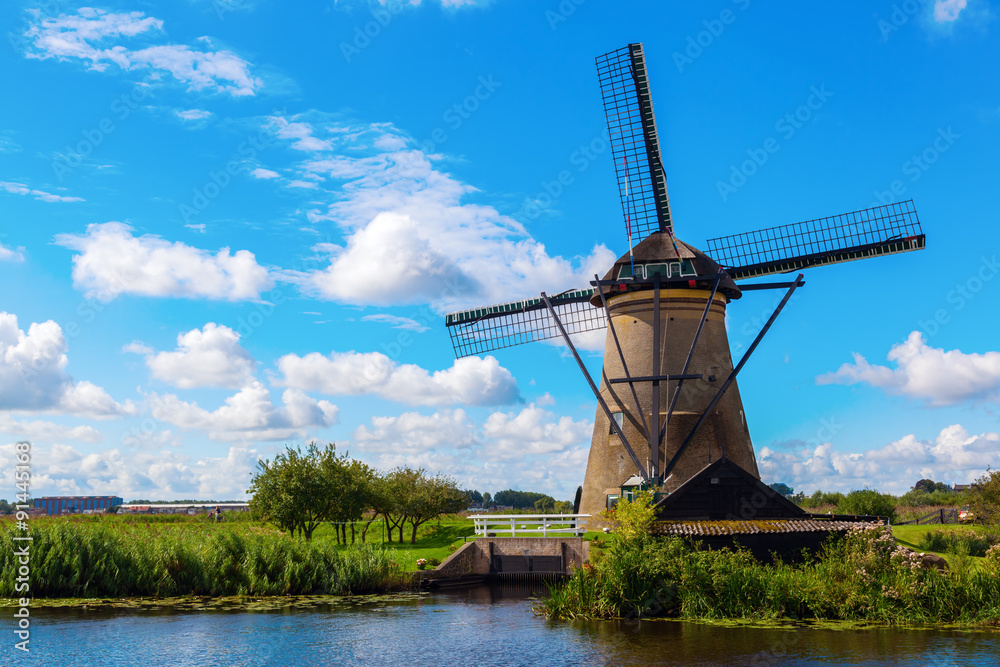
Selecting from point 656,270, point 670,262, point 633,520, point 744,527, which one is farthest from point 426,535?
point 744,527

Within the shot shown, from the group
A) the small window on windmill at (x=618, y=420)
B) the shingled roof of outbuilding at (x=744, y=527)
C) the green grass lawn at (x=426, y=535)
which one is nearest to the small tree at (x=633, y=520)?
the shingled roof of outbuilding at (x=744, y=527)

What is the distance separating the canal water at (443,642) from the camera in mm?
15453

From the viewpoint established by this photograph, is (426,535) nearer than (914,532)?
No

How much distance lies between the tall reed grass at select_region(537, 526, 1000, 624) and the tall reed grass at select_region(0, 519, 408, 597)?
717cm

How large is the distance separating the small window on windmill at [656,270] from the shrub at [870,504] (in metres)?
14.4

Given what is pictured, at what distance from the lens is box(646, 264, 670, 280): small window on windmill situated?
3284 centimetres

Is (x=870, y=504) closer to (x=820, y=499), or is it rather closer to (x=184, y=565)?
(x=820, y=499)

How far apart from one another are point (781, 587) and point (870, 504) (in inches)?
838

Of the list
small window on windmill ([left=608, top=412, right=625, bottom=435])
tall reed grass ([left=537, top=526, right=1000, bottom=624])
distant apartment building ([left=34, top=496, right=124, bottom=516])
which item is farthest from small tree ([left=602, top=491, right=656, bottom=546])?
distant apartment building ([left=34, top=496, right=124, bottom=516])

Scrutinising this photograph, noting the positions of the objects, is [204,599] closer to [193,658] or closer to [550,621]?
[193,658]

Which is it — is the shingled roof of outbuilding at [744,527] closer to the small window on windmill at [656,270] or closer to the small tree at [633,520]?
the small tree at [633,520]

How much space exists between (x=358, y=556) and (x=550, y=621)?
7.87 meters

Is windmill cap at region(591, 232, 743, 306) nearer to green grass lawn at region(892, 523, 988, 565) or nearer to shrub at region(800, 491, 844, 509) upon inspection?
green grass lawn at region(892, 523, 988, 565)

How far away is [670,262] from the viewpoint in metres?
32.9
